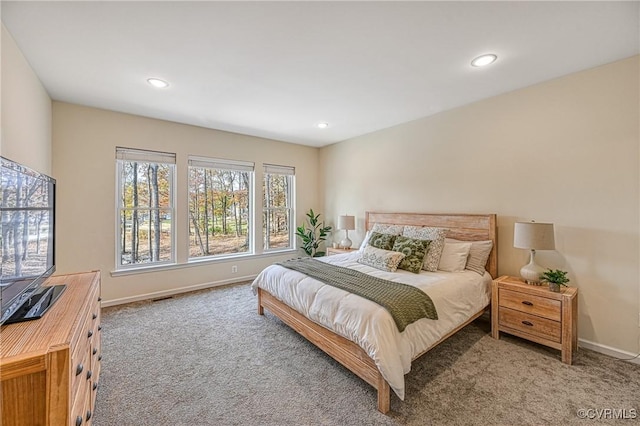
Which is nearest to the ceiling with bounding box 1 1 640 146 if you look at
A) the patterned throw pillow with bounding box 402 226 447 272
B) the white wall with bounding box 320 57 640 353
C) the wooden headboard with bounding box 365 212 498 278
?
the white wall with bounding box 320 57 640 353

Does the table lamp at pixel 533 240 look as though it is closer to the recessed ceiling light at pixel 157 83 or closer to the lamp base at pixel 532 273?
the lamp base at pixel 532 273

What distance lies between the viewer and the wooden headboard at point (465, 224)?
3016 millimetres

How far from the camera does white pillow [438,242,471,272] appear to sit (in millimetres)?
2877

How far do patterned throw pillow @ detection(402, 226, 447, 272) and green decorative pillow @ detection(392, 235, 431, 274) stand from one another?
80 millimetres

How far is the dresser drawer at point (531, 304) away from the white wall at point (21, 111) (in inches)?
167

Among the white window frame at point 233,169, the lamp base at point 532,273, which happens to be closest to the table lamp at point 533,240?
the lamp base at point 532,273

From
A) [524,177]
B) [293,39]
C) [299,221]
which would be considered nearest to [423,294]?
[524,177]

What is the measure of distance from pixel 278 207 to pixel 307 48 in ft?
11.1

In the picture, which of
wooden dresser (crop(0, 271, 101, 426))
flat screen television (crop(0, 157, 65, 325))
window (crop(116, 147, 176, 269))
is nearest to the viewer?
wooden dresser (crop(0, 271, 101, 426))

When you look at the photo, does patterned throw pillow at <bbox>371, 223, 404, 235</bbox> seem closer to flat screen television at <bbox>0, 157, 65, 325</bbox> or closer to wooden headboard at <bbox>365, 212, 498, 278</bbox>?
wooden headboard at <bbox>365, 212, 498, 278</bbox>

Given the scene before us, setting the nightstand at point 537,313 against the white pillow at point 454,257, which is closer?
the nightstand at point 537,313

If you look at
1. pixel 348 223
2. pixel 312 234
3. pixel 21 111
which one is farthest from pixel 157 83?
pixel 312 234

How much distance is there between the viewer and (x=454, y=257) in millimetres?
2930

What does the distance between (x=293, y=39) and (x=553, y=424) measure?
3.08 meters
